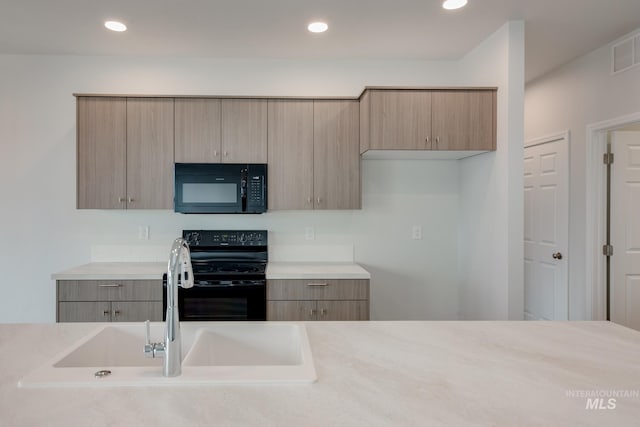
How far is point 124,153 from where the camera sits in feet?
9.99

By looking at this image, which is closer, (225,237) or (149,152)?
(149,152)

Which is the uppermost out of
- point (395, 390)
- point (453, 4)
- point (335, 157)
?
point (453, 4)

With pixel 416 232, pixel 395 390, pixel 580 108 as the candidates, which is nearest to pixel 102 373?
pixel 395 390

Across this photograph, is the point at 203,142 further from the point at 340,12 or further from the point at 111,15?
the point at 340,12

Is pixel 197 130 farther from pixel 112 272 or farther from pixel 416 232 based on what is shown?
pixel 416 232

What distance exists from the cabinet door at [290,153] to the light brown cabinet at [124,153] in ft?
2.54

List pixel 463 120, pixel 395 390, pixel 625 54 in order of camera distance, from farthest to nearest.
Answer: pixel 625 54 < pixel 463 120 < pixel 395 390

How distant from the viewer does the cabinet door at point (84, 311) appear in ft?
9.14

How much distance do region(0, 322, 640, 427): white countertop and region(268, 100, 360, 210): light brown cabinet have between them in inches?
71.2

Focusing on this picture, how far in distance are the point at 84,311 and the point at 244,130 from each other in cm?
172

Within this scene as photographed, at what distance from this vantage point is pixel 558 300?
3.58 m

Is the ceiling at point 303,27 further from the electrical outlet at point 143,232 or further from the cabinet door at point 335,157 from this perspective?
the electrical outlet at point 143,232

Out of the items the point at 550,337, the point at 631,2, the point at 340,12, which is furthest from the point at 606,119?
the point at 550,337

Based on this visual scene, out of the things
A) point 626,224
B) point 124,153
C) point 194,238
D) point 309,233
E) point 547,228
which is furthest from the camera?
point 547,228
